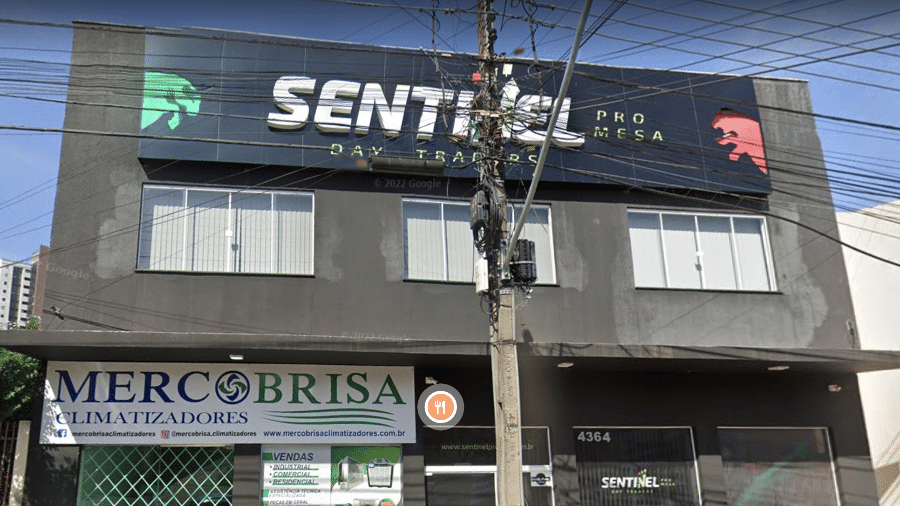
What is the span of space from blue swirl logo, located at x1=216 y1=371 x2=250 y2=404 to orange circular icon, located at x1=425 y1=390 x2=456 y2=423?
3.19 metres

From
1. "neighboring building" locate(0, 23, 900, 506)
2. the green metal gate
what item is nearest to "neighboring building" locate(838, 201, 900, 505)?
"neighboring building" locate(0, 23, 900, 506)

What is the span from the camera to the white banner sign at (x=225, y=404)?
46.3ft

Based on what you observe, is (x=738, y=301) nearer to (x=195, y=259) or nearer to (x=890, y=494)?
(x=890, y=494)

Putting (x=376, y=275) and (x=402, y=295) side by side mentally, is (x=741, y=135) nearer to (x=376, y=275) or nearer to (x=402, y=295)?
(x=402, y=295)

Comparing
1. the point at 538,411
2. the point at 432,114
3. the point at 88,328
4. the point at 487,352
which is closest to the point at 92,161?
the point at 88,328

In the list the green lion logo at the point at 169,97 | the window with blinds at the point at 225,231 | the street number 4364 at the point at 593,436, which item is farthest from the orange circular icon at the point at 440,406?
the green lion logo at the point at 169,97

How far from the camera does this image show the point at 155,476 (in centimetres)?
1445

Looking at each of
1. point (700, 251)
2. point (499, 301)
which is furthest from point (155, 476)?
point (700, 251)

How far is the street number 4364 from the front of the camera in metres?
16.2

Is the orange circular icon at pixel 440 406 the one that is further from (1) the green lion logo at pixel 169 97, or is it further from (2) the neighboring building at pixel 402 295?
(1) the green lion logo at pixel 169 97

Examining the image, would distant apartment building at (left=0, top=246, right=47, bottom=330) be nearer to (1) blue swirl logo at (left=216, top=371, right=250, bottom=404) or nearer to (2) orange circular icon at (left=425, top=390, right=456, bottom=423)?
(1) blue swirl logo at (left=216, top=371, right=250, bottom=404)

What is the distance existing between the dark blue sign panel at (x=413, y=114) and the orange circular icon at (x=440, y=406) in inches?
164

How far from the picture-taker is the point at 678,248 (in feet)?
57.1

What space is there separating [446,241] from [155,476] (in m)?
6.57
